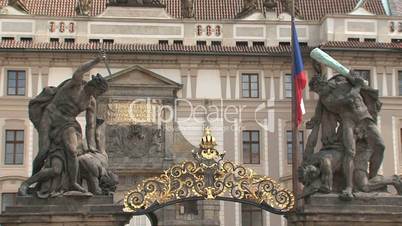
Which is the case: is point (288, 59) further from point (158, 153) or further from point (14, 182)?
point (14, 182)

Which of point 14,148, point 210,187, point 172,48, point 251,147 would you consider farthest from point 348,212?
point 14,148

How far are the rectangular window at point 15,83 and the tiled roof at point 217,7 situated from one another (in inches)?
182

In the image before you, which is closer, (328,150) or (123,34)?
(328,150)

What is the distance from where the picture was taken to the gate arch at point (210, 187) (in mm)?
12891

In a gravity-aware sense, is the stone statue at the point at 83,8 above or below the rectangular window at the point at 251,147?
above

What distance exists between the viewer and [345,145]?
1284cm

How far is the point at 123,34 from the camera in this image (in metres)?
38.6

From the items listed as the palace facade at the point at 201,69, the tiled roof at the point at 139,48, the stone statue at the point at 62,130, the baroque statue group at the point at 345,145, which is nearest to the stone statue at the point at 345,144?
the baroque statue group at the point at 345,145

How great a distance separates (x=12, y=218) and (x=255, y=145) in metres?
26.0

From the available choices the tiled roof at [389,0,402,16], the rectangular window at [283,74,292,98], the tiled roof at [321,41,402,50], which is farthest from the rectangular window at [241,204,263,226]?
the tiled roof at [389,0,402,16]

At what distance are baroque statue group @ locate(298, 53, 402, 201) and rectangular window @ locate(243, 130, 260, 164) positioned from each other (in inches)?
956

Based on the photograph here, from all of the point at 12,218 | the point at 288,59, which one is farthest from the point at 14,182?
the point at 12,218

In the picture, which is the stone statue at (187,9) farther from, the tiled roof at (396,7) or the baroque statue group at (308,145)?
the baroque statue group at (308,145)

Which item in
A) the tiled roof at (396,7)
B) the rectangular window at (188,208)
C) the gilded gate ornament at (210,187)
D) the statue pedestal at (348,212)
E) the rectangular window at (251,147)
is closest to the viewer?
the statue pedestal at (348,212)
